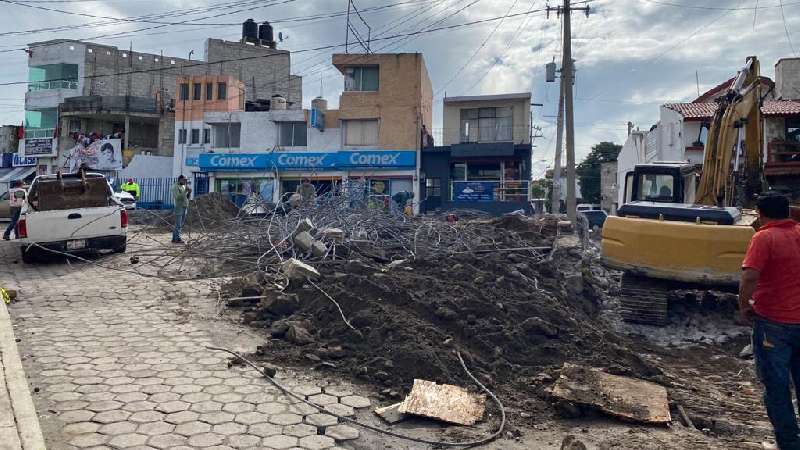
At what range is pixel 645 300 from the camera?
7945 millimetres

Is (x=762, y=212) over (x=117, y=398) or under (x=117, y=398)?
over

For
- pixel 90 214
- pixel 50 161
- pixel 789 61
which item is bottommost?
pixel 90 214

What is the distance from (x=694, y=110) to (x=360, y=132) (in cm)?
1796

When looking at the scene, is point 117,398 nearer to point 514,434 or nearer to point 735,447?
point 514,434

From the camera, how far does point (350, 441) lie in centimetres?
363

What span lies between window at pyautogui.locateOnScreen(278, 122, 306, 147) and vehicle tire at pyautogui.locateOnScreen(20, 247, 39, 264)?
22354 millimetres

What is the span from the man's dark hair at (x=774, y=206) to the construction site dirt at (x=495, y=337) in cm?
166

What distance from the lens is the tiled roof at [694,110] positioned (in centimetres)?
2703

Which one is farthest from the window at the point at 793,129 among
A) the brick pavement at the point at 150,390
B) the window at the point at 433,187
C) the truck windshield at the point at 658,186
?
the brick pavement at the point at 150,390

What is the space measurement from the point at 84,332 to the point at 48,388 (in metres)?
1.66

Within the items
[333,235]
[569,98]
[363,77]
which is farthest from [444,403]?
[363,77]

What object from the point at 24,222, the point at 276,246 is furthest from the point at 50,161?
the point at 276,246

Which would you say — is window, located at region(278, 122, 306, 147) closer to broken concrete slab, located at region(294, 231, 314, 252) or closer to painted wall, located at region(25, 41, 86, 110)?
painted wall, located at region(25, 41, 86, 110)

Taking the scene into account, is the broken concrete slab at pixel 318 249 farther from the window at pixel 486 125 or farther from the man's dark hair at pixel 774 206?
the window at pixel 486 125
